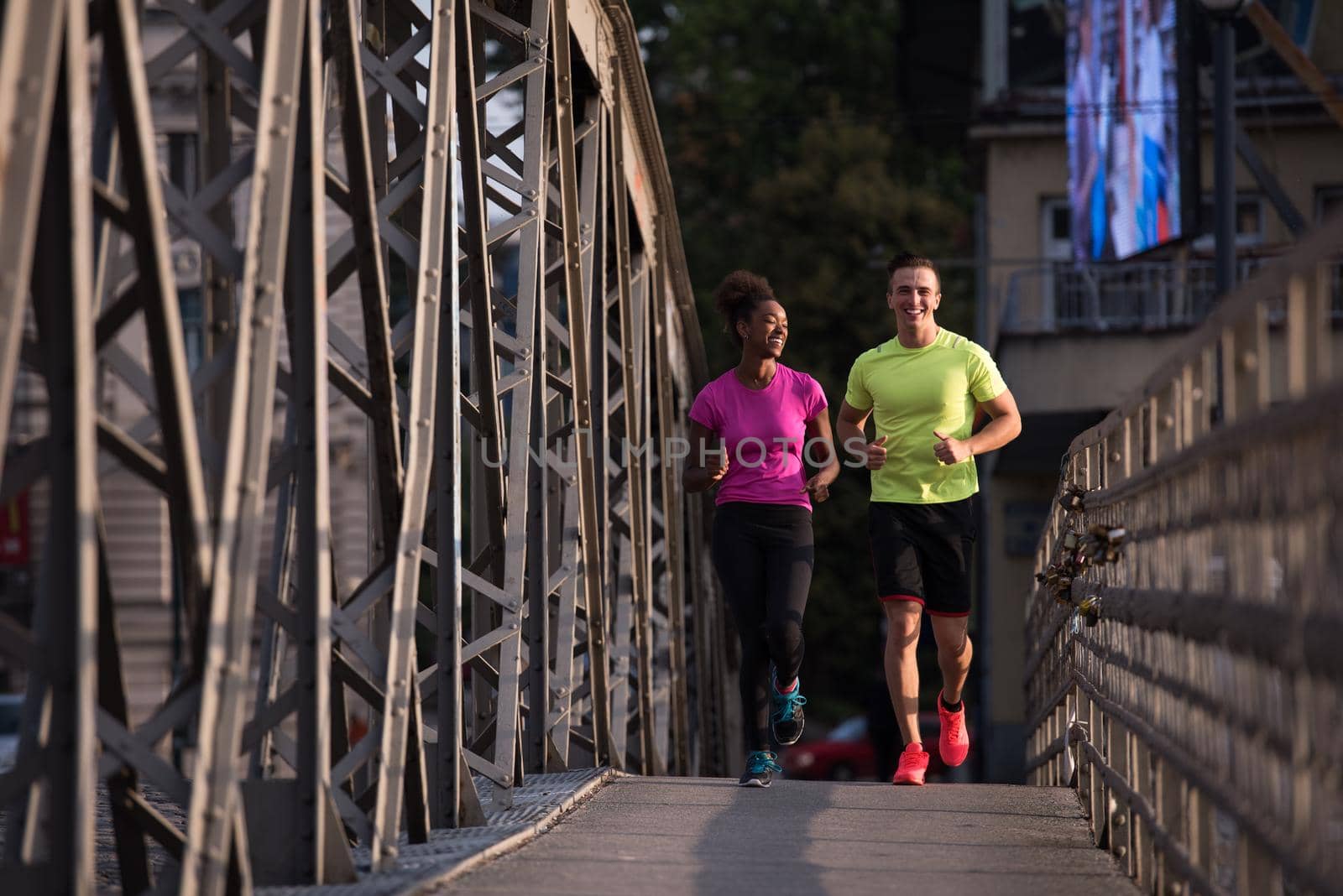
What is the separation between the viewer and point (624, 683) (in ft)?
36.4

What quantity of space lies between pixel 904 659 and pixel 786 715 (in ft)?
1.67

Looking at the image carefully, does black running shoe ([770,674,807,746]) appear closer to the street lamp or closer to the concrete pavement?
the concrete pavement

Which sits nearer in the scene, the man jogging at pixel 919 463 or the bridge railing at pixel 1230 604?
the bridge railing at pixel 1230 604

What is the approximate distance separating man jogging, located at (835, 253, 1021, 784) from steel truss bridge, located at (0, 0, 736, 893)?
1313 millimetres

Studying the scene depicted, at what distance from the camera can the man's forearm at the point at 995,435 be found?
7473 millimetres

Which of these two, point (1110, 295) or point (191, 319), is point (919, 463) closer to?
point (1110, 295)

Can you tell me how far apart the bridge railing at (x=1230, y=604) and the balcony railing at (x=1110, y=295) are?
18.3 meters

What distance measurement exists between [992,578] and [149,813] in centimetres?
2454

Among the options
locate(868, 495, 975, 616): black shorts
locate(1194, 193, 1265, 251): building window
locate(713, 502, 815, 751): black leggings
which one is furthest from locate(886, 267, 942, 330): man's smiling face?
locate(1194, 193, 1265, 251): building window

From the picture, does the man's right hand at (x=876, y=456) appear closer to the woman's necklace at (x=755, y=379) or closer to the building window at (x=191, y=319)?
the woman's necklace at (x=755, y=379)

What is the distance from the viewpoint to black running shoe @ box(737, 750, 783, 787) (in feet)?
24.4

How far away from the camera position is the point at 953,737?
310 inches

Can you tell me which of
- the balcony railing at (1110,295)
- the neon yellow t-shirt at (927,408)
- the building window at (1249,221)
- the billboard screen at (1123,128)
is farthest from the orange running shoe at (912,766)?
the building window at (1249,221)

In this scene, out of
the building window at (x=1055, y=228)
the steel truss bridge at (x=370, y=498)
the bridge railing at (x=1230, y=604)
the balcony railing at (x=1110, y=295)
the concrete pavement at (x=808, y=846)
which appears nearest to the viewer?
the bridge railing at (x=1230, y=604)
